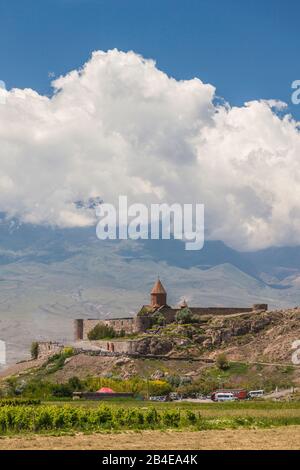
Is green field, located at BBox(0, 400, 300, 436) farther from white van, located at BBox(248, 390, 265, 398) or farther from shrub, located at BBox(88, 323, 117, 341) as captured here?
shrub, located at BBox(88, 323, 117, 341)

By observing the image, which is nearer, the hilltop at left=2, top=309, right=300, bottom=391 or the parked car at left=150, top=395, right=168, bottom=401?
the parked car at left=150, top=395, right=168, bottom=401

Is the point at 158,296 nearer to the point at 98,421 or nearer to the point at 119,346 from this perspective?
the point at 119,346

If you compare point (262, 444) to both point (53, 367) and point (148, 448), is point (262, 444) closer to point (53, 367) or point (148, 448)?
point (148, 448)

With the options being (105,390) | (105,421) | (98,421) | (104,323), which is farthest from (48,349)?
(98,421)

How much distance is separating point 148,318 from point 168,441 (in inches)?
2763

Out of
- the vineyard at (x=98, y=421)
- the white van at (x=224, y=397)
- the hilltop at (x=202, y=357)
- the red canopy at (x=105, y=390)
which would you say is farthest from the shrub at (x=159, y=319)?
the vineyard at (x=98, y=421)

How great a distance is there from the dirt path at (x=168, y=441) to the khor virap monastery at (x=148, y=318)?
6459cm

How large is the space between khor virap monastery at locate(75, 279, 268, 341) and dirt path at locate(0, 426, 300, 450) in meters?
64.6

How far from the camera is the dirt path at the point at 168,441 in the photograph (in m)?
33.5

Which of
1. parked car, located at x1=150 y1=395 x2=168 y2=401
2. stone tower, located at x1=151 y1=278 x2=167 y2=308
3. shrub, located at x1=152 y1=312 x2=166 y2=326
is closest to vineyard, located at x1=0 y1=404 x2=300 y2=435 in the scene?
parked car, located at x1=150 y1=395 x2=168 y2=401

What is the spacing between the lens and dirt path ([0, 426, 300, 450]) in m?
33.5

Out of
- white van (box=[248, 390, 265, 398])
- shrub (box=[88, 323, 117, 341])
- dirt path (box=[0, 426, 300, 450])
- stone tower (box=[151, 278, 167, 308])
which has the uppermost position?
stone tower (box=[151, 278, 167, 308])

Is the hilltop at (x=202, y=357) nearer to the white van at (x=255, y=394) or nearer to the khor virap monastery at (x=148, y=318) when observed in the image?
the khor virap monastery at (x=148, y=318)

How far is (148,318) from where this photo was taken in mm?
105562
